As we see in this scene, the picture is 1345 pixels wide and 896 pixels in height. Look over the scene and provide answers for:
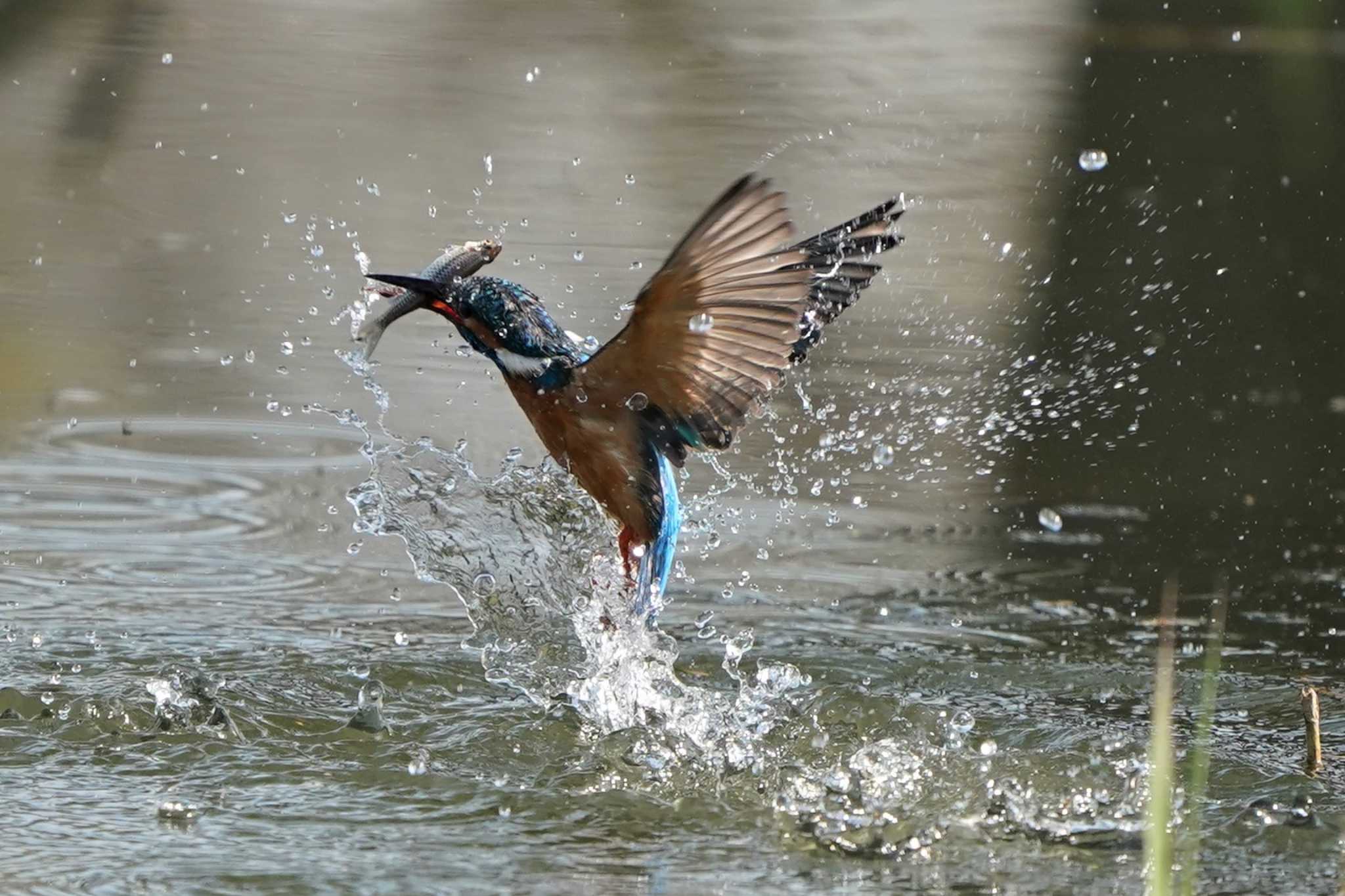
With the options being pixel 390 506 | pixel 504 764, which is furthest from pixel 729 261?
pixel 390 506

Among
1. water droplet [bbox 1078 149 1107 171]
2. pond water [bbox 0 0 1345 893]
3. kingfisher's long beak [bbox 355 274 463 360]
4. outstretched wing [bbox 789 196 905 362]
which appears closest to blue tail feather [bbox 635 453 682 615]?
pond water [bbox 0 0 1345 893]

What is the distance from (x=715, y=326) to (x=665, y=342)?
3.5 inches

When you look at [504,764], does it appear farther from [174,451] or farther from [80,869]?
[174,451]

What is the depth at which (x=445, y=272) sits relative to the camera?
11.2ft

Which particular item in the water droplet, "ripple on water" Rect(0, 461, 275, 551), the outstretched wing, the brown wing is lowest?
"ripple on water" Rect(0, 461, 275, 551)

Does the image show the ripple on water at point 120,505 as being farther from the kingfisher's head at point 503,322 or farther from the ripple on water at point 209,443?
the kingfisher's head at point 503,322

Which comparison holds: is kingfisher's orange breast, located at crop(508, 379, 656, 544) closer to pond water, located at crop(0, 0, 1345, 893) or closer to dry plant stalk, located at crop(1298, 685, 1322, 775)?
pond water, located at crop(0, 0, 1345, 893)

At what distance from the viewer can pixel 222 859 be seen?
8.80 feet

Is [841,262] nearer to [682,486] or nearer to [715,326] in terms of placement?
[715,326]

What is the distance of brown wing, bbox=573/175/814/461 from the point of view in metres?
3.06

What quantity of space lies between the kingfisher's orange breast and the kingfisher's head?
0.14 feet

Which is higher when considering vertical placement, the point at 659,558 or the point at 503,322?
the point at 503,322

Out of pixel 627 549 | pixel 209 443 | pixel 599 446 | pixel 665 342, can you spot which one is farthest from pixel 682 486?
pixel 665 342

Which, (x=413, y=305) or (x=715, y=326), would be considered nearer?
(x=715, y=326)
